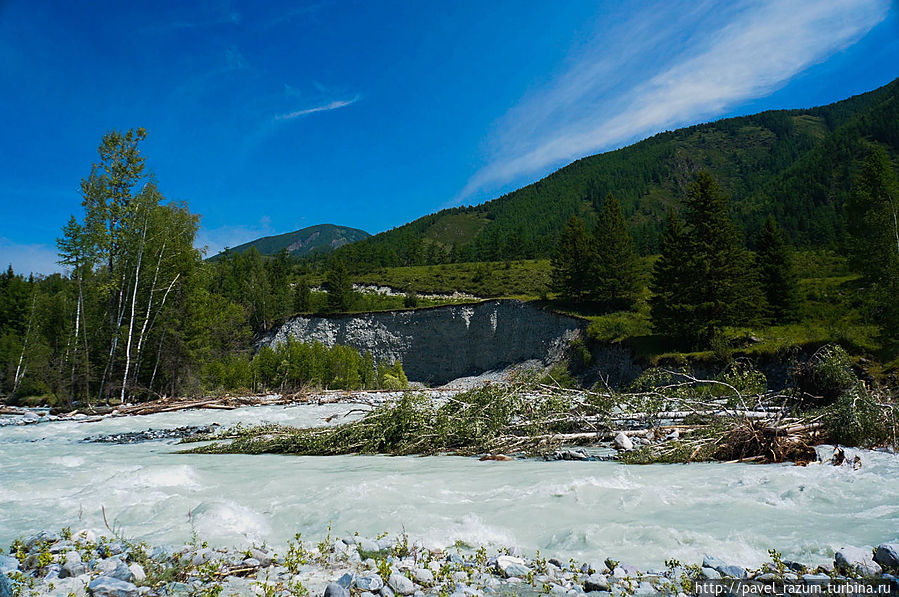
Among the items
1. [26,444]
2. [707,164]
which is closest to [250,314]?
[26,444]

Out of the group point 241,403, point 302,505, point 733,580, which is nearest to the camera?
point 733,580

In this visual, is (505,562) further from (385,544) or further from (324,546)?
(324,546)

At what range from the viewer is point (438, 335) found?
155 feet

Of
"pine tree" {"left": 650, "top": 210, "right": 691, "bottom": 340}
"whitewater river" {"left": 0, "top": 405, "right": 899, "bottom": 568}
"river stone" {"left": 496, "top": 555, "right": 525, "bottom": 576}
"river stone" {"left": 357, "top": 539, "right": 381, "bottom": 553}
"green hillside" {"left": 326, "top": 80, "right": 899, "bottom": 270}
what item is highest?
"green hillside" {"left": 326, "top": 80, "right": 899, "bottom": 270}

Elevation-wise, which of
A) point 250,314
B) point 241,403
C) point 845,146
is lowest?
point 241,403

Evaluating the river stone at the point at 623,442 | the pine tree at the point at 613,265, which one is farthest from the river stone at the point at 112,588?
the pine tree at the point at 613,265

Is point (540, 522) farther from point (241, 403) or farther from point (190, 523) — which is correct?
point (241, 403)

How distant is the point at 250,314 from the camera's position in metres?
52.9

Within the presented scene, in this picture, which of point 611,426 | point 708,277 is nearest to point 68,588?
point 611,426

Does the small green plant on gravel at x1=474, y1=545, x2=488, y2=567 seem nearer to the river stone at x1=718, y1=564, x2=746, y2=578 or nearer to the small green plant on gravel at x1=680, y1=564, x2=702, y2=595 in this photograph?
the small green plant on gravel at x1=680, y1=564, x2=702, y2=595

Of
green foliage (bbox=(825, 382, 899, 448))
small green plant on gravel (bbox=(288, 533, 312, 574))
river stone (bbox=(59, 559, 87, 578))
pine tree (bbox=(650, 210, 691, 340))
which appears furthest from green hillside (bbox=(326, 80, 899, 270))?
river stone (bbox=(59, 559, 87, 578))

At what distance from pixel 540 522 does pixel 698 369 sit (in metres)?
21.3

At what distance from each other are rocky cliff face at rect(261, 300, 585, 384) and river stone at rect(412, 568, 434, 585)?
1550 inches

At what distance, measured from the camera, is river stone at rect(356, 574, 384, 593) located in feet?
8.43
